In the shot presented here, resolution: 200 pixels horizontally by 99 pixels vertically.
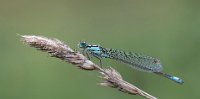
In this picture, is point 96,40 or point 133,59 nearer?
point 133,59

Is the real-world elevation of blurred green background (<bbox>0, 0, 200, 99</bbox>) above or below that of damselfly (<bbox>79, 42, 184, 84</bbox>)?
above

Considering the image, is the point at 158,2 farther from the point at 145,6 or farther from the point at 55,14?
the point at 55,14

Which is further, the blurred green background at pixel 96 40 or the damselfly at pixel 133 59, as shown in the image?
the blurred green background at pixel 96 40

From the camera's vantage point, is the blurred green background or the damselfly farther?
the blurred green background

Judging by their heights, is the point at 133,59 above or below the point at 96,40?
below

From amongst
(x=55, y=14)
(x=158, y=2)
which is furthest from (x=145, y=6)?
(x=55, y=14)
